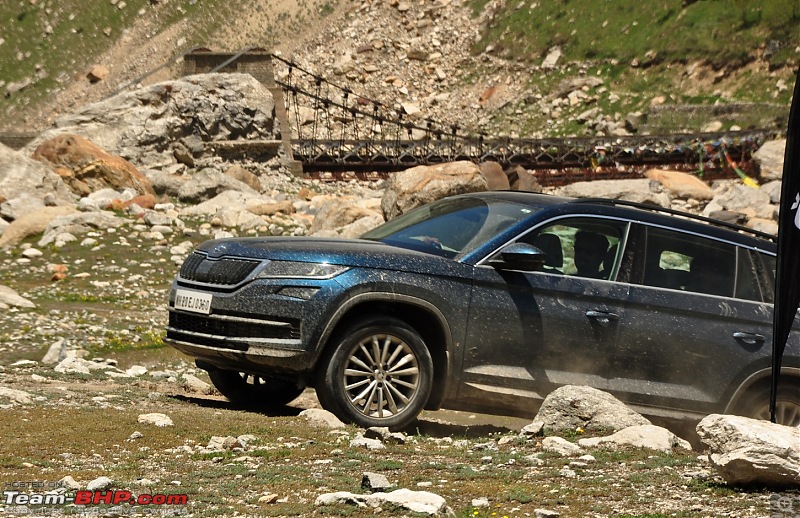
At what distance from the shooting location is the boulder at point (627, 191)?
2634 centimetres

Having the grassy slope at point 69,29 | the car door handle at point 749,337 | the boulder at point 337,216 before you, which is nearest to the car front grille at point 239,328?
the car door handle at point 749,337

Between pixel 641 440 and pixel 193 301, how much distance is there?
2794mm

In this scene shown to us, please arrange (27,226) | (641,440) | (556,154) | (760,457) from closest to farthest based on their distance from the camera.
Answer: (760,457)
(641,440)
(27,226)
(556,154)

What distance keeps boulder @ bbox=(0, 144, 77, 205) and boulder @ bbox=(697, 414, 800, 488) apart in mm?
17487

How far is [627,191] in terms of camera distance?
88.6 ft

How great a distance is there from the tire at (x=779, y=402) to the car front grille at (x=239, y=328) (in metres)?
2.96

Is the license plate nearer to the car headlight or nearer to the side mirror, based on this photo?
the car headlight

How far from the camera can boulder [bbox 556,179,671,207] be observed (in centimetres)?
2634

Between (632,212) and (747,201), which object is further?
(747,201)

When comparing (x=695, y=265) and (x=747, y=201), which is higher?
(x=747, y=201)

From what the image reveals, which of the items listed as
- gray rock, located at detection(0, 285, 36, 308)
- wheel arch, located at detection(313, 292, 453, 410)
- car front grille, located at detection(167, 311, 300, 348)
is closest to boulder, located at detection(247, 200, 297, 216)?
gray rock, located at detection(0, 285, 36, 308)

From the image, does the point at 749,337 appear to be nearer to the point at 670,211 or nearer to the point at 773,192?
the point at 670,211

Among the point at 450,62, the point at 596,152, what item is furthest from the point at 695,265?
the point at 450,62

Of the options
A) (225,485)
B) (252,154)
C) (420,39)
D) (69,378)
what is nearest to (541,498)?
(225,485)
